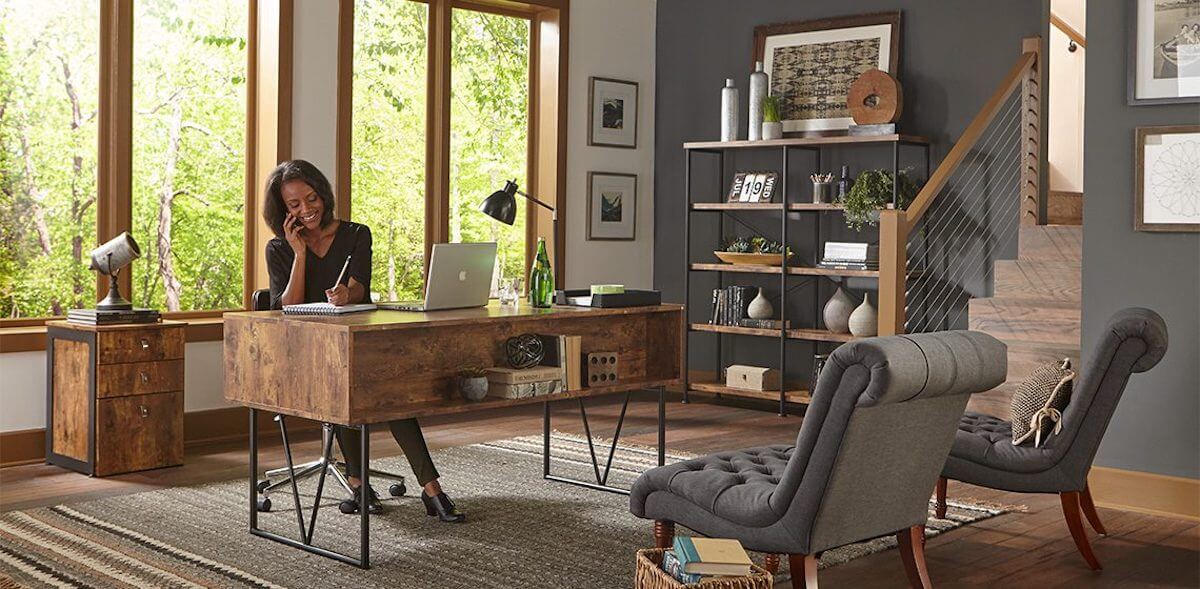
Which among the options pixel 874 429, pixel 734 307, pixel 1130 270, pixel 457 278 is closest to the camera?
pixel 874 429

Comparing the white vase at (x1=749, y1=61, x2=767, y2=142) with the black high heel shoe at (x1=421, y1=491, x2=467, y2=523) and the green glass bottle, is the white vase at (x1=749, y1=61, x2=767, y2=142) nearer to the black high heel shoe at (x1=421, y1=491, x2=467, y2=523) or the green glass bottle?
the green glass bottle

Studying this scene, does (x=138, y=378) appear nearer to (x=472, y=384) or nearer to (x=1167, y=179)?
(x=472, y=384)

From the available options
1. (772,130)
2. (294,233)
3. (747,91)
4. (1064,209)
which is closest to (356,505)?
(294,233)

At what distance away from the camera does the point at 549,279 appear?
204 inches

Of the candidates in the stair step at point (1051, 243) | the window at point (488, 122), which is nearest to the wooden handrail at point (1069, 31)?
the stair step at point (1051, 243)

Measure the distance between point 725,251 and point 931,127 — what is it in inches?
61.7

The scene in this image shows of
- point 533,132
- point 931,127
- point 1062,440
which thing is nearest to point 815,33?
point 931,127

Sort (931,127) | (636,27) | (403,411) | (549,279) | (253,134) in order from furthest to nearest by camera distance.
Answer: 1. (636,27)
2. (931,127)
3. (253,134)
4. (549,279)
5. (403,411)

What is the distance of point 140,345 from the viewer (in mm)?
5902

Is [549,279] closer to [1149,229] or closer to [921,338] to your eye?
[921,338]

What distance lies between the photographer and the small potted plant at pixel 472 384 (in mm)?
4590

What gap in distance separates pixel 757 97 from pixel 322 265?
12.4 feet

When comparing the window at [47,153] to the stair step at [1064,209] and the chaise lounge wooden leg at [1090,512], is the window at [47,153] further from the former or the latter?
the stair step at [1064,209]

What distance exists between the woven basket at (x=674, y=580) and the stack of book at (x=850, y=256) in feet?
14.1
